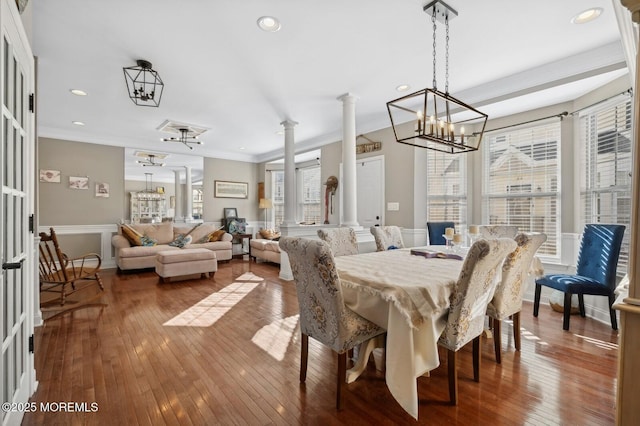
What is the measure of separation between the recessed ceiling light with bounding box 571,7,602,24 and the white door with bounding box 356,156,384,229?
117 inches

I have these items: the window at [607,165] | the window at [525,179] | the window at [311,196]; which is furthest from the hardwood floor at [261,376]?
the window at [311,196]

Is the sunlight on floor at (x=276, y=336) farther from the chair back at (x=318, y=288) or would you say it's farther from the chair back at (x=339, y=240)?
the chair back at (x=339, y=240)

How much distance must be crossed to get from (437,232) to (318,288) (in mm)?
3013

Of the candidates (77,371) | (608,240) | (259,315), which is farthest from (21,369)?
(608,240)

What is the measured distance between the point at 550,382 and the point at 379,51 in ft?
9.93

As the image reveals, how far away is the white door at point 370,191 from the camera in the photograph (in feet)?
17.2

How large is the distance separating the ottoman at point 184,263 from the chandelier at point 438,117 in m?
3.60

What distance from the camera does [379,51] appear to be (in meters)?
3.00

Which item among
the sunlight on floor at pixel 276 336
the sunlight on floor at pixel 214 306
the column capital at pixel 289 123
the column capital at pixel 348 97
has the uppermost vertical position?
the column capital at pixel 348 97

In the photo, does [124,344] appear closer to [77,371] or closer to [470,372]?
[77,371]

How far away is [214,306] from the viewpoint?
11.9 ft

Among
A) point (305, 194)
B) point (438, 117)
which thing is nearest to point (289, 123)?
point (438, 117)

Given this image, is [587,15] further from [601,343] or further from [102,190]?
[102,190]

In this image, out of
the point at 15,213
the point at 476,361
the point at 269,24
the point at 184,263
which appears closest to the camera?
the point at 15,213
